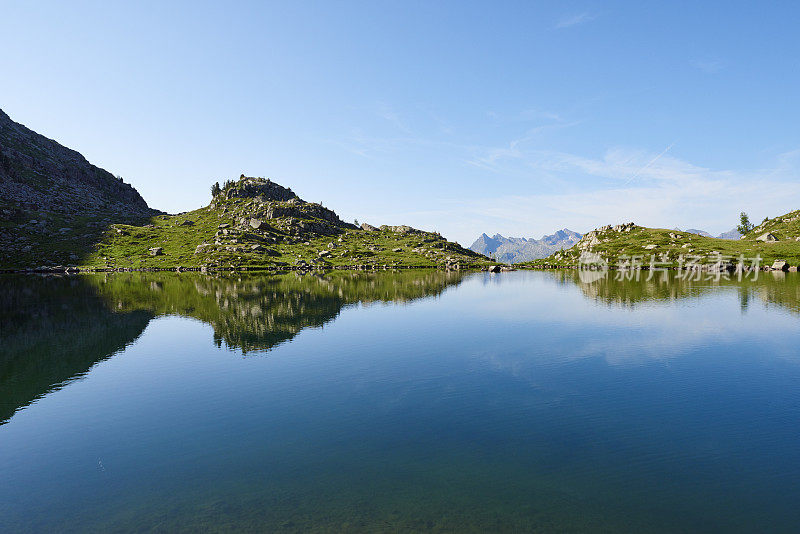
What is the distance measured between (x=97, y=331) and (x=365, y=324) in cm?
5149

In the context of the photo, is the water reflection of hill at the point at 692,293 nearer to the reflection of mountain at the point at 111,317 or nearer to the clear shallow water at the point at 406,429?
the clear shallow water at the point at 406,429

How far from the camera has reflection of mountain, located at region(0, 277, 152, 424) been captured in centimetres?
4581

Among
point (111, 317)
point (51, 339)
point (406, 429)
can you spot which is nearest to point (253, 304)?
point (111, 317)

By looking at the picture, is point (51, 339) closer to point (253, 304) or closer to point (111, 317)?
point (111, 317)

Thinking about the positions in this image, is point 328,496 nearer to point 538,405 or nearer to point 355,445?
point 355,445

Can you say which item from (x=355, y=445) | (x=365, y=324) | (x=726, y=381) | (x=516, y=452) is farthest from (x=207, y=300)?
(x=726, y=381)

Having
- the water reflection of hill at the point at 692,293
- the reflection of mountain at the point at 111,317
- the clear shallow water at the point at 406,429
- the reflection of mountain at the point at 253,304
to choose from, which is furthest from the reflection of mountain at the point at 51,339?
the water reflection of hill at the point at 692,293

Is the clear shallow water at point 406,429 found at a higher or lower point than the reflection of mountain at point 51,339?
higher

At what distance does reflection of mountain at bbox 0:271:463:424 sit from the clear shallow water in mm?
813

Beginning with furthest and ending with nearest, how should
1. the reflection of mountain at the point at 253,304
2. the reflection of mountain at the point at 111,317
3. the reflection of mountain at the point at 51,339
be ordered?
the reflection of mountain at the point at 253,304 → the reflection of mountain at the point at 111,317 → the reflection of mountain at the point at 51,339

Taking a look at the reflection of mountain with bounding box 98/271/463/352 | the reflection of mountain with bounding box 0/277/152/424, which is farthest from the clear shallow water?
the reflection of mountain with bounding box 98/271/463/352

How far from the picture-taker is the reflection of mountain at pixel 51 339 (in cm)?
4581

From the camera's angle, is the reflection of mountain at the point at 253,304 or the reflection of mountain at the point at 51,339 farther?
the reflection of mountain at the point at 253,304

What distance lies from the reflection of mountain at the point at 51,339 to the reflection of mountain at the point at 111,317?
0.35 ft
